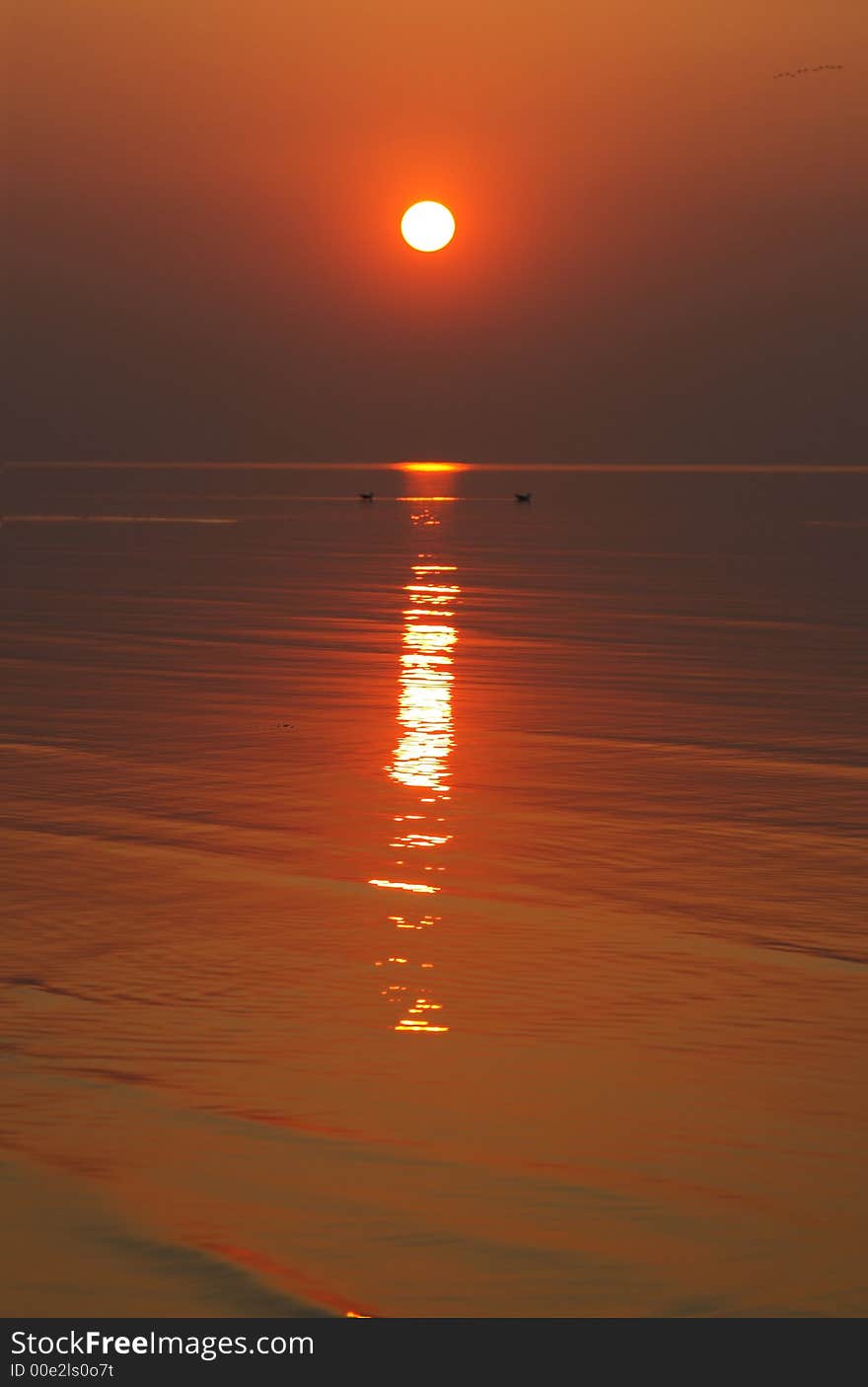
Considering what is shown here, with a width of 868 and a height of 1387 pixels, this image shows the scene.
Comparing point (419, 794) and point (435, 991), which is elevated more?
point (419, 794)

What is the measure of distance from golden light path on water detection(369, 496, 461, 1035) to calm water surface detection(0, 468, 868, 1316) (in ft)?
0.17

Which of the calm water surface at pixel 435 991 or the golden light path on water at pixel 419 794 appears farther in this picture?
the golden light path on water at pixel 419 794

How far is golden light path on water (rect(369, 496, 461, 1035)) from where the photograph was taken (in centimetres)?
1156

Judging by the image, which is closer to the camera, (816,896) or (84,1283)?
(84,1283)

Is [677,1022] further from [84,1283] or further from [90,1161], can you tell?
[84,1283]

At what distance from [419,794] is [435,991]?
673 cm

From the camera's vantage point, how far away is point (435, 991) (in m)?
11.6

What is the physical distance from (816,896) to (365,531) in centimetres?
7909

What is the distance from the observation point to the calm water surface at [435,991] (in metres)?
7.93

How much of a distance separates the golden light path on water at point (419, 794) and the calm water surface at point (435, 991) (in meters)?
0.05

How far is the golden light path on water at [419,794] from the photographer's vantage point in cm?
1156

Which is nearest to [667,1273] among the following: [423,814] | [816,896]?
[816,896]

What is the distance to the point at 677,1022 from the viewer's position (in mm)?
10906
